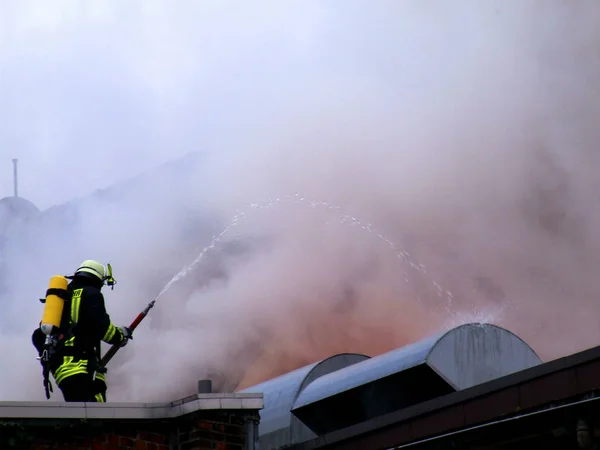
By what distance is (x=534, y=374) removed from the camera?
7691 millimetres

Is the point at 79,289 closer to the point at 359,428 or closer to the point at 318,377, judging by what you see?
the point at 318,377

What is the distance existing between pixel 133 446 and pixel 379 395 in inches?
76.7

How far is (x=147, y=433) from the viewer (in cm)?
936

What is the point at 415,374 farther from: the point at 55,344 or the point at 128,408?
the point at 55,344

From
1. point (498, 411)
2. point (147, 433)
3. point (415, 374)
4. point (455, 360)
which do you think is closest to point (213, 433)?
point (147, 433)

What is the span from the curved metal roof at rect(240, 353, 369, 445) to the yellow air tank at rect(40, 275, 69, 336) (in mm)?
1713

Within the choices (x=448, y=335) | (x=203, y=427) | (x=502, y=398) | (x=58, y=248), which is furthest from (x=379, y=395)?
(x=58, y=248)

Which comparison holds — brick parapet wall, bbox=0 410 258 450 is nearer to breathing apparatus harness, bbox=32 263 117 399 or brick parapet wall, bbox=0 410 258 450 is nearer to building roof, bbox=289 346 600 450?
building roof, bbox=289 346 600 450

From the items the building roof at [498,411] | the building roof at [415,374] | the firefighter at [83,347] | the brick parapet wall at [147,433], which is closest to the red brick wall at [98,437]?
the brick parapet wall at [147,433]

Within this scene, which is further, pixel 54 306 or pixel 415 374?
pixel 54 306

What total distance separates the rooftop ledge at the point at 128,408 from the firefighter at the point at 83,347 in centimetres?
115

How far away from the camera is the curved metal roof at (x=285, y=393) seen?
10.8 meters

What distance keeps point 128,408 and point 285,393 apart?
2.24m

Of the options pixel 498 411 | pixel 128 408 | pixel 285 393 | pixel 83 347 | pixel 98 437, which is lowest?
pixel 498 411
